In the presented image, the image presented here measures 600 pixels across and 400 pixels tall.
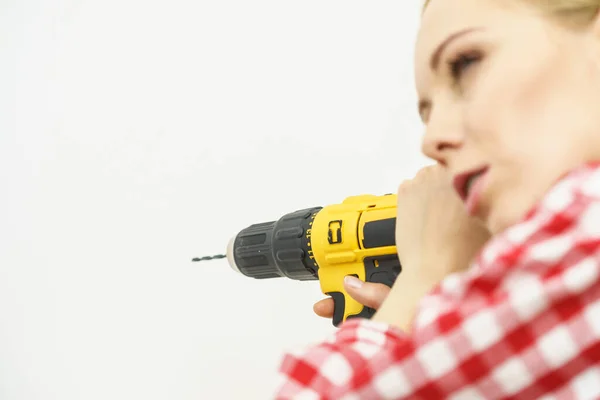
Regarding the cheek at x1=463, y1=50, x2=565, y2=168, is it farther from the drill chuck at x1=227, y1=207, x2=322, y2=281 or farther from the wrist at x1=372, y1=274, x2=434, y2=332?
the drill chuck at x1=227, y1=207, x2=322, y2=281

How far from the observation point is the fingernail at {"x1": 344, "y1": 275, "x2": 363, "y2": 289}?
69cm

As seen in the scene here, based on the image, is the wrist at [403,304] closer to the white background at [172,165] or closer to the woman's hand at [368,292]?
the woman's hand at [368,292]

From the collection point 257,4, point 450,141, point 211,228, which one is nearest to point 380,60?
point 257,4

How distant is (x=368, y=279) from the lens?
0.71m

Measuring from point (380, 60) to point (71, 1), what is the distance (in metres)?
0.68

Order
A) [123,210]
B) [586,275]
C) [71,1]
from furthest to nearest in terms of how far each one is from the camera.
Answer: [71,1] → [123,210] → [586,275]

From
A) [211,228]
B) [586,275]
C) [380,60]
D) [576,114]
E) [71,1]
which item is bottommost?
[586,275]

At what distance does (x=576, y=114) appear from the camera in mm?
372

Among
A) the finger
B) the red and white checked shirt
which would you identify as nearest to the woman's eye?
the red and white checked shirt

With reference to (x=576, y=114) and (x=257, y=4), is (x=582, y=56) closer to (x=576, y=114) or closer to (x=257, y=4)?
(x=576, y=114)

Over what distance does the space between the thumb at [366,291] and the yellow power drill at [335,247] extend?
0.05 ft

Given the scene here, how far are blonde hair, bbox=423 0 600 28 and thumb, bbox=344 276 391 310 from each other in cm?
35

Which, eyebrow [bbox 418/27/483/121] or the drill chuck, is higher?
eyebrow [bbox 418/27/483/121]

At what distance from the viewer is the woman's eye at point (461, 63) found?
16.1 inches
